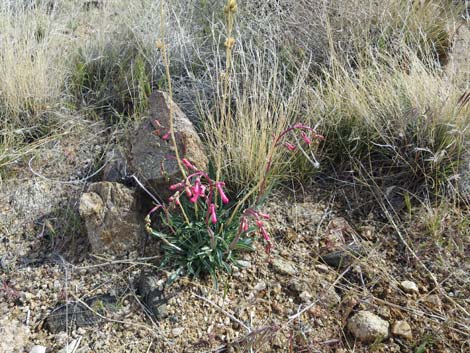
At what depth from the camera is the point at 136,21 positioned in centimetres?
383

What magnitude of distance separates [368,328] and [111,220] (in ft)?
4.34

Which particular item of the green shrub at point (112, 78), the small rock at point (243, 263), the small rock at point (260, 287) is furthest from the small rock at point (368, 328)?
the green shrub at point (112, 78)

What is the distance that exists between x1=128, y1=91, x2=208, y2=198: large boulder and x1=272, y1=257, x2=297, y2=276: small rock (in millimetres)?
642

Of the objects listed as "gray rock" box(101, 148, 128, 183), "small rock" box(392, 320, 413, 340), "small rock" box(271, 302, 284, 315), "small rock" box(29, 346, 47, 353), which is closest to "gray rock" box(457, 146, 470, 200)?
"small rock" box(392, 320, 413, 340)

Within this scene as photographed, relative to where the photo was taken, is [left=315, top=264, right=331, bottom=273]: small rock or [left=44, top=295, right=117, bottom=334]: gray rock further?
[left=315, top=264, right=331, bottom=273]: small rock

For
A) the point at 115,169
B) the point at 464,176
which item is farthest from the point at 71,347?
the point at 464,176

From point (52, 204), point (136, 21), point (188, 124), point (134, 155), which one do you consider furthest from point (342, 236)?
point (136, 21)

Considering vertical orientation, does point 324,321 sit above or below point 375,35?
below

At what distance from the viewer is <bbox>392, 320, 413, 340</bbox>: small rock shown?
6.63 feet

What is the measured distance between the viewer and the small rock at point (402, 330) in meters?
2.02

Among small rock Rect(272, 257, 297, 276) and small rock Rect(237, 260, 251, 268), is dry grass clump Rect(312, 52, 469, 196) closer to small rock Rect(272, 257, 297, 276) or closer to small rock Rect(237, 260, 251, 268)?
small rock Rect(272, 257, 297, 276)

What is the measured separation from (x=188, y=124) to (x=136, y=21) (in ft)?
5.75

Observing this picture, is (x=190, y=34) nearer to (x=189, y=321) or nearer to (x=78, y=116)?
(x=78, y=116)

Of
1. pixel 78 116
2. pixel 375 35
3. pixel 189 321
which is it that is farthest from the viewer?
pixel 375 35
